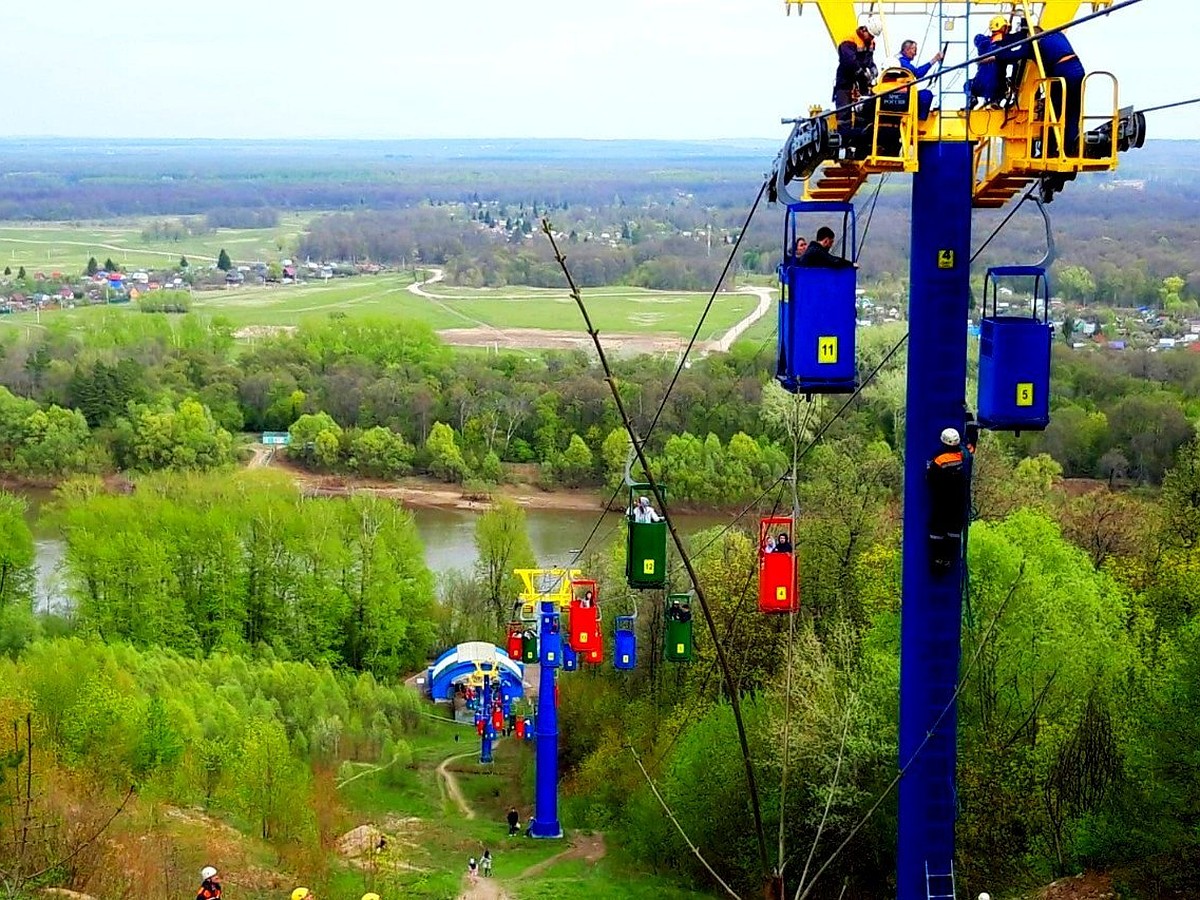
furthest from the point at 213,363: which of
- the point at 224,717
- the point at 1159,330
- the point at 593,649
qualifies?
the point at 593,649

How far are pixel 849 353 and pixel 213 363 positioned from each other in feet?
249

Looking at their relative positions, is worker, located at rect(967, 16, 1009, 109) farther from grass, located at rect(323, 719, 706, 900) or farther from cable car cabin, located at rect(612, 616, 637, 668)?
grass, located at rect(323, 719, 706, 900)

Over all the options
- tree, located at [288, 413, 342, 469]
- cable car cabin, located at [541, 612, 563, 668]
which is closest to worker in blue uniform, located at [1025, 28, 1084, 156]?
cable car cabin, located at [541, 612, 563, 668]

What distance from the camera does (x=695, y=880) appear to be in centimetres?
2284

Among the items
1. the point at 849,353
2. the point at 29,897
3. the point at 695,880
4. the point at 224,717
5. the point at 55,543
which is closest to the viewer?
the point at 849,353

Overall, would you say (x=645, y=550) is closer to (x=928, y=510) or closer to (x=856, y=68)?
(x=928, y=510)

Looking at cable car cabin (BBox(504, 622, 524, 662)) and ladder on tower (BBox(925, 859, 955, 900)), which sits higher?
ladder on tower (BBox(925, 859, 955, 900))

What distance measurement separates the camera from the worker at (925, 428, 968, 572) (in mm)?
9836

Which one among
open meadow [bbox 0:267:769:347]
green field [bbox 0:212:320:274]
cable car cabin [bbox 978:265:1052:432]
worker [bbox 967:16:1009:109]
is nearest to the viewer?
worker [bbox 967:16:1009:109]

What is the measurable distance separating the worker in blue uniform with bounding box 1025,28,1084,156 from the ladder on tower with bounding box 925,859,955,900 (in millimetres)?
4928

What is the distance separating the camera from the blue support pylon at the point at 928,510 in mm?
9852

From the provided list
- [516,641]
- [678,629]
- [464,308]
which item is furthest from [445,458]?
[464,308]

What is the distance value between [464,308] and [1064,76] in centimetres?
11456

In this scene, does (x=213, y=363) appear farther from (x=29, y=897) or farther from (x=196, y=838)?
(x=29, y=897)
